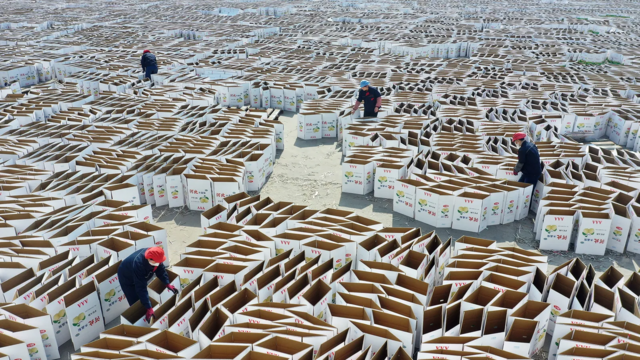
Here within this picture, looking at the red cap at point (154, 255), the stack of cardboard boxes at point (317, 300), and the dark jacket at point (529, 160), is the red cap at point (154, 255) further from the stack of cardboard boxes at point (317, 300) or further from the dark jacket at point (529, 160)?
the dark jacket at point (529, 160)

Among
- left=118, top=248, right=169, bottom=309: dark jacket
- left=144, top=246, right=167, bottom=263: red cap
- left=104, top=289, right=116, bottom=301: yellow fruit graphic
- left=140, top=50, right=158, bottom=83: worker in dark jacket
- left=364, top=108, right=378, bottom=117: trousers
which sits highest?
left=140, top=50, right=158, bottom=83: worker in dark jacket

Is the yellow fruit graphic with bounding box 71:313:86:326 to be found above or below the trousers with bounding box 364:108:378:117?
below

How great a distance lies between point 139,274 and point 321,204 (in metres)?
3.71

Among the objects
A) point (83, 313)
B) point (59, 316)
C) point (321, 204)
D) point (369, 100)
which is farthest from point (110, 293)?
point (369, 100)

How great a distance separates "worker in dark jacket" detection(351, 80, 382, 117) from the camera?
1001 cm

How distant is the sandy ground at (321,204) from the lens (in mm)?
6160

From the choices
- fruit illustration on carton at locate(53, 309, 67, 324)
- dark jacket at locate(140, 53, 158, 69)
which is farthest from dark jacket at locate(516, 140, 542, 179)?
dark jacket at locate(140, 53, 158, 69)

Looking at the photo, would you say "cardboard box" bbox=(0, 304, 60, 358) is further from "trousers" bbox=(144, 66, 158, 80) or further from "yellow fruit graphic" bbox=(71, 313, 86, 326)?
"trousers" bbox=(144, 66, 158, 80)

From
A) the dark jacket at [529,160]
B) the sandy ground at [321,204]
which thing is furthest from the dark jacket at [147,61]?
the dark jacket at [529,160]

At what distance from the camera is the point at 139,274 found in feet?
14.7

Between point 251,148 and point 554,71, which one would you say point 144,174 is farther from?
point 554,71

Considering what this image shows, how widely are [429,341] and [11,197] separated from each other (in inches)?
244

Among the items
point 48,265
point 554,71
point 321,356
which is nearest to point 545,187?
point 321,356

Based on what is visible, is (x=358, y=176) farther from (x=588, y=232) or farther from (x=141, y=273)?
(x=141, y=273)
